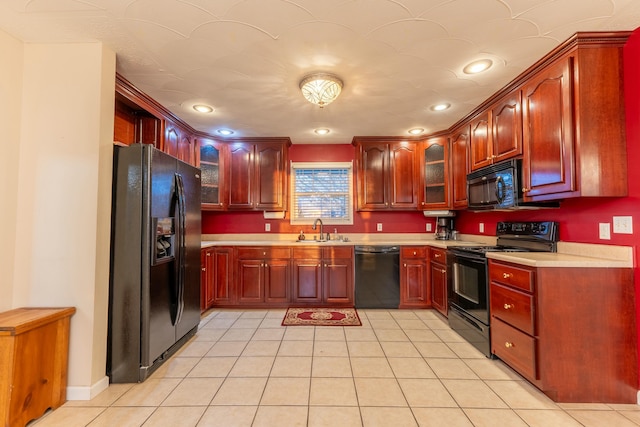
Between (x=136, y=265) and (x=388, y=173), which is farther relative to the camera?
(x=388, y=173)

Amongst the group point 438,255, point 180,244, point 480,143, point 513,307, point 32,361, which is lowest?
point 32,361

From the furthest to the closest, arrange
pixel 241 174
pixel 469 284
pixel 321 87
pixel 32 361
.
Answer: pixel 241 174 → pixel 469 284 → pixel 321 87 → pixel 32 361

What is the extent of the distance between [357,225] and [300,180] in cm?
113

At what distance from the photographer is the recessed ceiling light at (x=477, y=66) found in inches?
84.7

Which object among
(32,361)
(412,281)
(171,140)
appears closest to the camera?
(32,361)

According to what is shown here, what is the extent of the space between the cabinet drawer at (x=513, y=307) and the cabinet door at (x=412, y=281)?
1328 millimetres

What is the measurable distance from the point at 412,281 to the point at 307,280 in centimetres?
138

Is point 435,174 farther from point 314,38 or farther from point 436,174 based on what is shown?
point 314,38

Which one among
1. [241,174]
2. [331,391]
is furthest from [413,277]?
[241,174]

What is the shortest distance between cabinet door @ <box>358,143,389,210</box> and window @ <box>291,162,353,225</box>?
34cm

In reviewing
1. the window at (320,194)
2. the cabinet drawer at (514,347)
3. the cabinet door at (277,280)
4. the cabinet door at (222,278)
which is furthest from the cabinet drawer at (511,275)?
the cabinet door at (222,278)

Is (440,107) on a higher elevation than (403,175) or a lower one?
higher

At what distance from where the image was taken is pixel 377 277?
3656 mm

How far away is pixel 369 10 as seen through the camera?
5.32 ft
